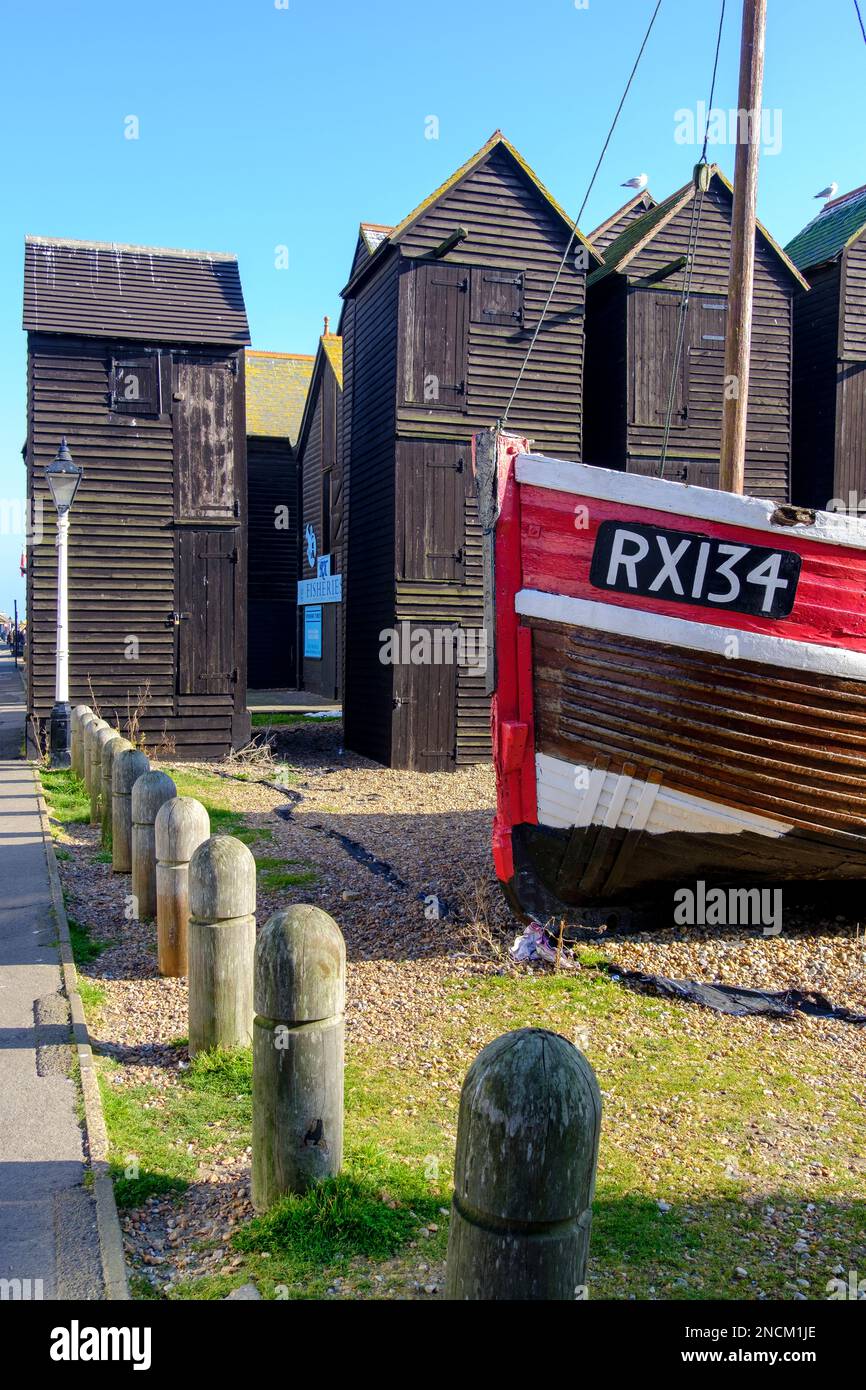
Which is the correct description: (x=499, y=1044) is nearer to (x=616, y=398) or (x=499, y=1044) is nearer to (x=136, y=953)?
(x=136, y=953)

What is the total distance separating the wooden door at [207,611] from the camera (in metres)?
15.4

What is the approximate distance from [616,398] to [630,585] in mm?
10676

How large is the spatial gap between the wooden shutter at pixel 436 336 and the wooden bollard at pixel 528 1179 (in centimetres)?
1346

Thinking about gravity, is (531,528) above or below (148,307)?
below

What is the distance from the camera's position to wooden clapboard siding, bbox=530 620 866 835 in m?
6.02

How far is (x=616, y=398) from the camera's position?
1594 cm

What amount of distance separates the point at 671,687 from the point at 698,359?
11.3 meters

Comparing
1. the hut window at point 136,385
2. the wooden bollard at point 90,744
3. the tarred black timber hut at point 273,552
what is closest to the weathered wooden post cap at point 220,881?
the wooden bollard at point 90,744

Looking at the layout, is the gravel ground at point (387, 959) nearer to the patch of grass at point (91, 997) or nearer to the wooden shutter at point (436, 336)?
the patch of grass at point (91, 997)

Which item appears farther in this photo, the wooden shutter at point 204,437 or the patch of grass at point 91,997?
the wooden shutter at point 204,437

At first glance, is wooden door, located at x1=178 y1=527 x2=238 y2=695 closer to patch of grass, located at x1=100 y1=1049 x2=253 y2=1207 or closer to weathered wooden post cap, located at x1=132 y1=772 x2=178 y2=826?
weathered wooden post cap, located at x1=132 y1=772 x2=178 y2=826

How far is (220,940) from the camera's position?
15.6 ft
